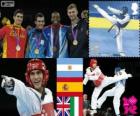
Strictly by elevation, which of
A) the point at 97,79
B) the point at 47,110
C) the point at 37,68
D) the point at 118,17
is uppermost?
the point at 118,17

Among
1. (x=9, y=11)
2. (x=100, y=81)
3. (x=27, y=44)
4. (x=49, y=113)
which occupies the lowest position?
(x=49, y=113)

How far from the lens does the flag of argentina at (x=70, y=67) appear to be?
534cm

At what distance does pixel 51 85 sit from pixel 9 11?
93 cm

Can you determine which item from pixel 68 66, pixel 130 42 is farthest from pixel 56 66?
pixel 130 42

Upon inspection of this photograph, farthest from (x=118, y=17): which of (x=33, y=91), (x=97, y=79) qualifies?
(x=33, y=91)

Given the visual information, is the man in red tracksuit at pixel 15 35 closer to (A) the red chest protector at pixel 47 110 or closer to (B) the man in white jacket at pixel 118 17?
(A) the red chest protector at pixel 47 110

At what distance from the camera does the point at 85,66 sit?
17.5 ft

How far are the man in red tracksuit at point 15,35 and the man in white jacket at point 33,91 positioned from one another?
0.62ft

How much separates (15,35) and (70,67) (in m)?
0.70

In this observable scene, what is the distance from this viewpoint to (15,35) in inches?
212

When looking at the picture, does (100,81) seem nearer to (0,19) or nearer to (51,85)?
(51,85)

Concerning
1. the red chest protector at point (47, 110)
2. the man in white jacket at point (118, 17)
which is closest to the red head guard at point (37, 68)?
the red chest protector at point (47, 110)

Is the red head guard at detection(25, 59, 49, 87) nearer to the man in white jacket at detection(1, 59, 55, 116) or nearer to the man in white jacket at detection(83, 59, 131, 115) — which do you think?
the man in white jacket at detection(1, 59, 55, 116)

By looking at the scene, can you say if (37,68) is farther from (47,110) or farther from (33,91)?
(47,110)
